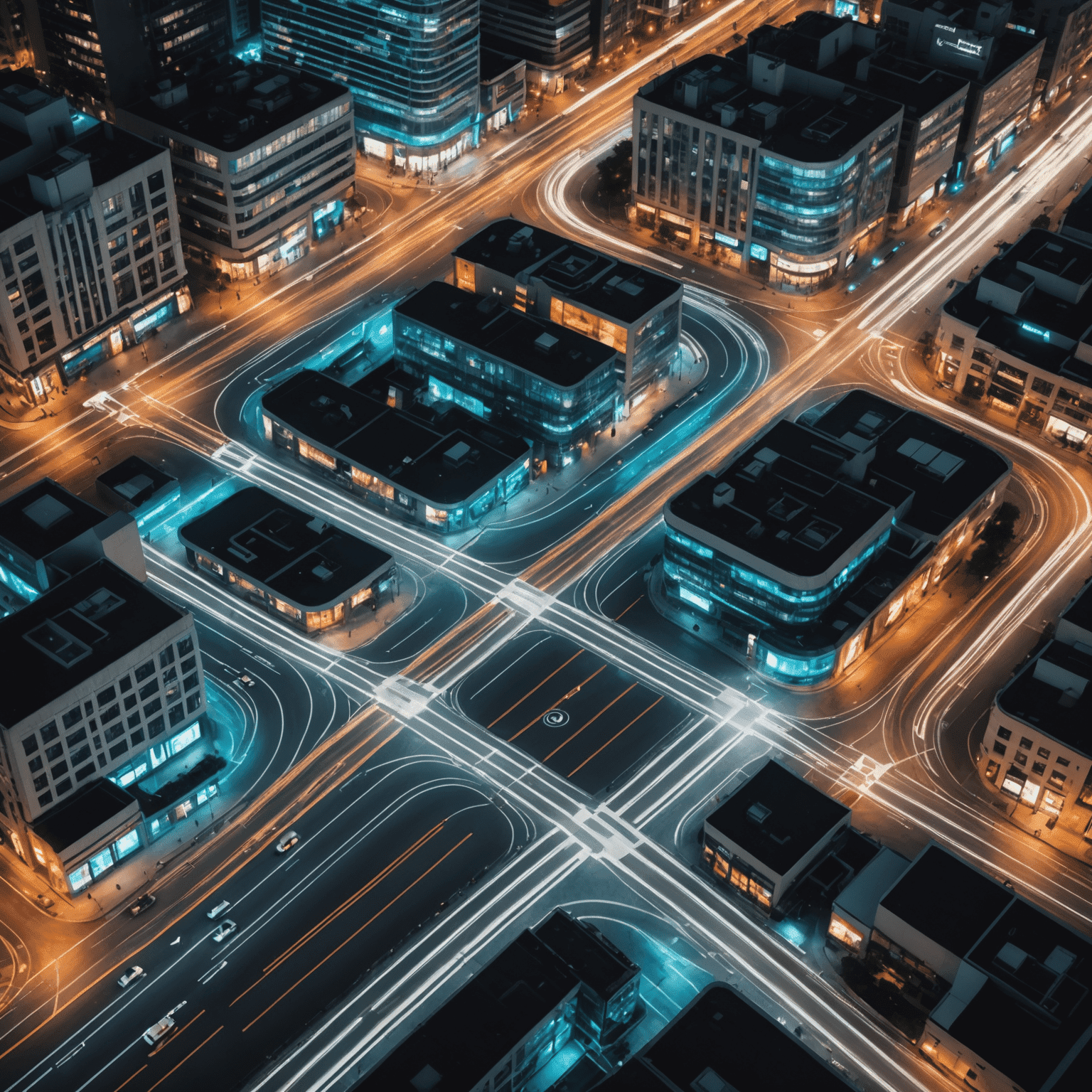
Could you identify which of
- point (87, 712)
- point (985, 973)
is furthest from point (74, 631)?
point (985, 973)

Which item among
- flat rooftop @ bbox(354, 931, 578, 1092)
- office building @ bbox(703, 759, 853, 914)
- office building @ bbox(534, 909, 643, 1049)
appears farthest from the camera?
office building @ bbox(703, 759, 853, 914)

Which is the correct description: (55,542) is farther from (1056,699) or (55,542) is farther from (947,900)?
(1056,699)

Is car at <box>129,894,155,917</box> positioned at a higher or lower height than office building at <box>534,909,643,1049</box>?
lower

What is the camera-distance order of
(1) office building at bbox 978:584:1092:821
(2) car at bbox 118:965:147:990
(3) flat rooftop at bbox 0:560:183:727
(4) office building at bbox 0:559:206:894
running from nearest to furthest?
1. (2) car at bbox 118:965:147:990
2. (4) office building at bbox 0:559:206:894
3. (3) flat rooftop at bbox 0:560:183:727
4. (1) office building at bbox 978:584:1092:821

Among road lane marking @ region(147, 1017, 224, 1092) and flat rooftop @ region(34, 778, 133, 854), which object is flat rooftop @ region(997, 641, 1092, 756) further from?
flat rooftop @ region(34, 778, 133, 854)

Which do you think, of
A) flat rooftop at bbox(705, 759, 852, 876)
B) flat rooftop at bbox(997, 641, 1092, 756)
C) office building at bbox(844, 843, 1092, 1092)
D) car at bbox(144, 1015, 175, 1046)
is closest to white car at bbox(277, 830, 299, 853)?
car at bbox(144, 1015, 175, 1046)

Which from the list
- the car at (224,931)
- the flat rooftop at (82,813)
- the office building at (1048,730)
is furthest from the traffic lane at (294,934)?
the office building at (1048,730)

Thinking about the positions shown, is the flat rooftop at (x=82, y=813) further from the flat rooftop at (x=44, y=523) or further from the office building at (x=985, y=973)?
the office building at (x=985, y=973)

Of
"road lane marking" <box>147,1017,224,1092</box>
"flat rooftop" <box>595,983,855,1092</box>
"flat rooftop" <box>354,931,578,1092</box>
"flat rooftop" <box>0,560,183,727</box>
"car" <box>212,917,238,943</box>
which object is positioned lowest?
"road lane marking" <box>147,1017,224,1092</box>
